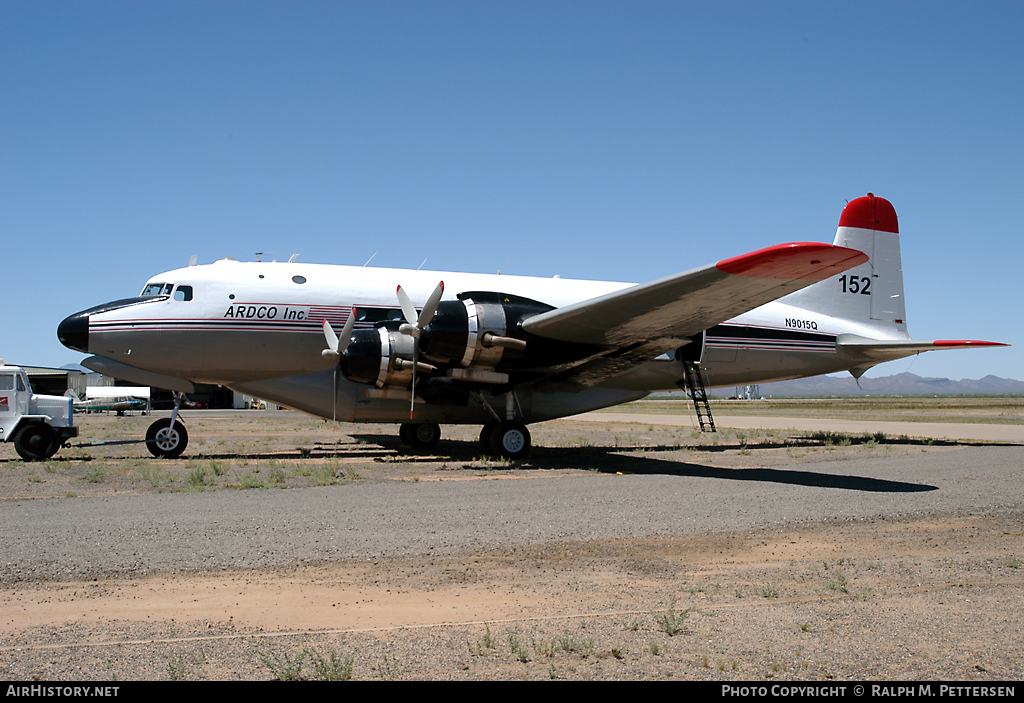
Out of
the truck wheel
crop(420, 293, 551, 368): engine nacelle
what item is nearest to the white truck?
the truck wheel

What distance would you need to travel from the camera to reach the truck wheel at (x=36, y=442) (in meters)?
14.2

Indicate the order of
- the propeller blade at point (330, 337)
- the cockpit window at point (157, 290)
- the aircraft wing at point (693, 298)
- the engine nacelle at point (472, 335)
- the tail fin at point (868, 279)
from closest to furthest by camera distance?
the aircraft wing at point (693, 298) < the engine nacelle at point (472, 335) < the propeller blade at point (330, 337) < the cockpit window at point (157, 290) < the tail fin at point (868, 279)

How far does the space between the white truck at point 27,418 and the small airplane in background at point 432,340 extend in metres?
1.21

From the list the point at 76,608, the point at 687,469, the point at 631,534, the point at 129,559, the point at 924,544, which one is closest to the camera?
the point at 76,608

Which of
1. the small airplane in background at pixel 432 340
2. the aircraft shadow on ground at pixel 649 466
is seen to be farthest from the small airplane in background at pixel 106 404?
the aircraft shadow on ground at pixel 649 466

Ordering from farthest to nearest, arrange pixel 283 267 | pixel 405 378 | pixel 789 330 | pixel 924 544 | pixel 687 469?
pixel 789 330 → pixel 283 267 → pixel 405 378 → pixel 687 469 → pixel 924 544

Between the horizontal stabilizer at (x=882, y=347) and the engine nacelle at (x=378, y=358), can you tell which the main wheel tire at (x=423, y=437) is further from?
the horizontal stabilizer at (x=882, y=347)

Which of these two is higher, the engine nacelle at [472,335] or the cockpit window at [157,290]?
the cockpit window at [157,290]

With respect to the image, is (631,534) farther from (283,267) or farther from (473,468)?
(283,267)

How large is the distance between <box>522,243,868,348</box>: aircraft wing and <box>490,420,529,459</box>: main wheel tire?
7.16 ft

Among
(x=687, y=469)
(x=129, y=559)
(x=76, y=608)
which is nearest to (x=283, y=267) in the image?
(x=687, y=469)

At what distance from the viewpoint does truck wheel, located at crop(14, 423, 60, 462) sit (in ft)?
46.6

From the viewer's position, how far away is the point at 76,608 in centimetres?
458

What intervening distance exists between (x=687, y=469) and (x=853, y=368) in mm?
8931
